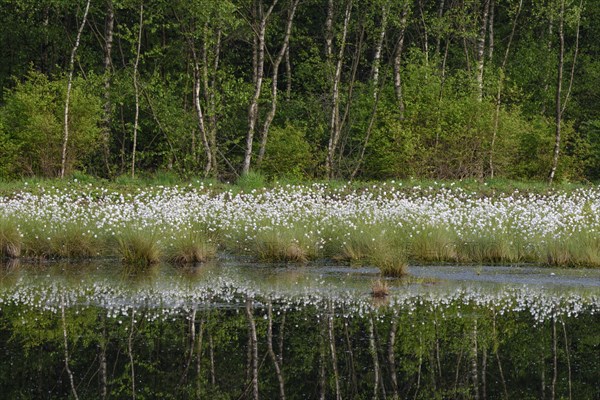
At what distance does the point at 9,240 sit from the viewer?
1769 centimetres

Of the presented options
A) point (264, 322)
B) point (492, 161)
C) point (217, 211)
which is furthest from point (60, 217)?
point (492, 161)

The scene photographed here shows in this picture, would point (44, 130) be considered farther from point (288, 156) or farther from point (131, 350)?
point (131, 350)

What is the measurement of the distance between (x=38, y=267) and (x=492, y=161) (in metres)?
18.9

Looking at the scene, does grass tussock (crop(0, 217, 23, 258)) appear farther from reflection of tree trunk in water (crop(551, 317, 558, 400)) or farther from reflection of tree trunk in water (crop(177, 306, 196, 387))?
reflection of tree trunk in water (crop(551, 317, 558, 400))

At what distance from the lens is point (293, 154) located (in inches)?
1292

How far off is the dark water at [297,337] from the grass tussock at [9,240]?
9.57 ft

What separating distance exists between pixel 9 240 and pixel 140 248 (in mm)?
2593

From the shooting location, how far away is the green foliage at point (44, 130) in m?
32.1

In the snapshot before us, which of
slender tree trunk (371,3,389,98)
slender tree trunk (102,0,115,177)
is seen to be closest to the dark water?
slender tree trunk (371,3,389,98)

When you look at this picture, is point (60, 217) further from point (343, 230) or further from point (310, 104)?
point (310, 104)

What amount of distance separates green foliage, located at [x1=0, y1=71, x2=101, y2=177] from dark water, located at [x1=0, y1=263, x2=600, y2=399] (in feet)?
59.0

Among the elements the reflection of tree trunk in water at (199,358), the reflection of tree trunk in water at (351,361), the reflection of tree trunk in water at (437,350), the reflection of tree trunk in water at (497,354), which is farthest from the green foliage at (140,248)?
the reflection of tree trunk in water at (497,354)

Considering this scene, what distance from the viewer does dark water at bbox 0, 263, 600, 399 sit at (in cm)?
818

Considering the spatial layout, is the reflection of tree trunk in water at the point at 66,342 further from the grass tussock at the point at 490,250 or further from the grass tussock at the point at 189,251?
the grass tussock at the point at 490,250
